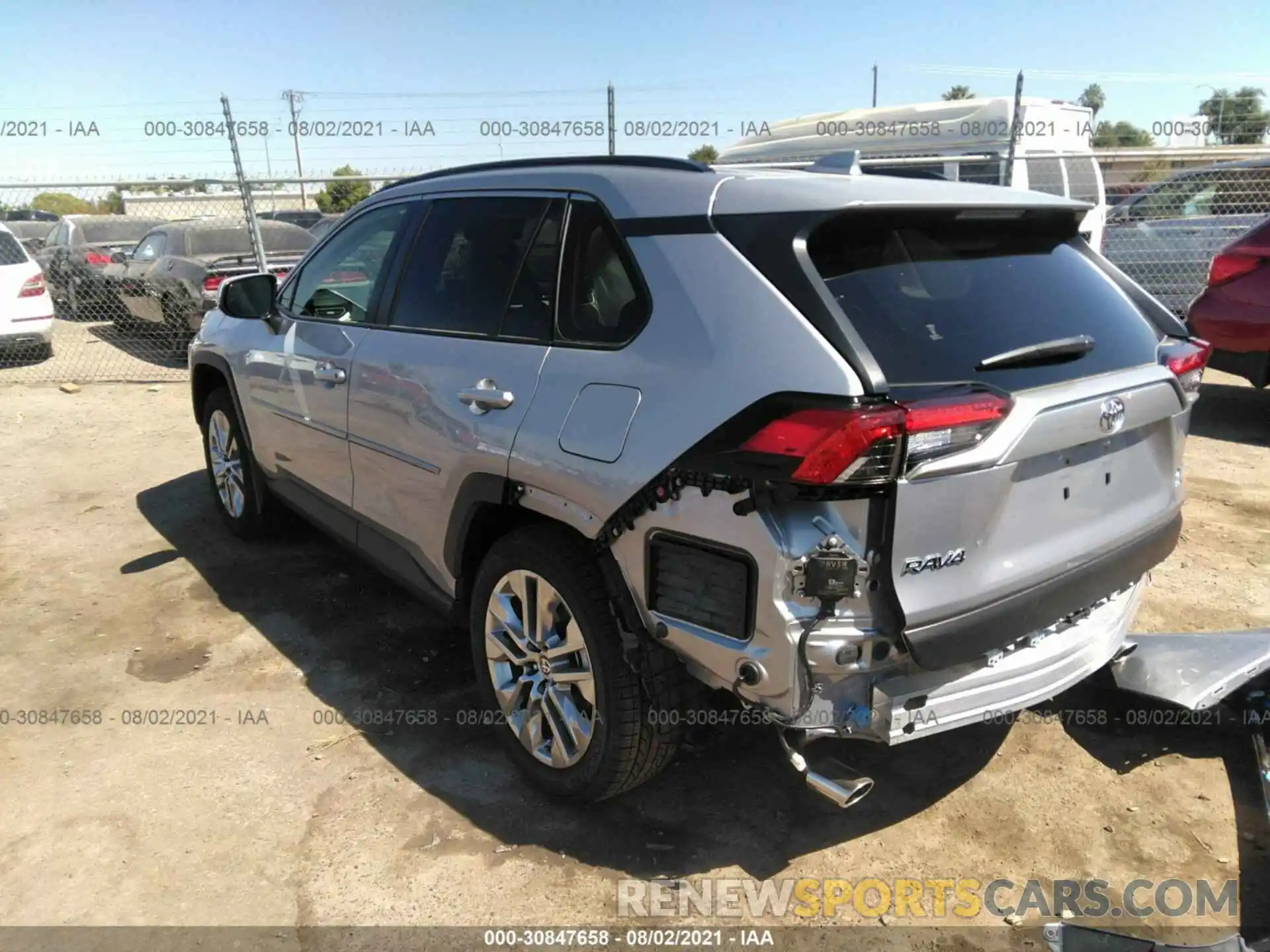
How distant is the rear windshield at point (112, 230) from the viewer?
1518 centimetres

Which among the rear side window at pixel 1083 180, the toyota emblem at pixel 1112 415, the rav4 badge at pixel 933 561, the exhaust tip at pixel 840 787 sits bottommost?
the exhaust tip at pixel 840 787

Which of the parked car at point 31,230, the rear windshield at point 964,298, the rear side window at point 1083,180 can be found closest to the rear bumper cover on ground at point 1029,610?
the rear windshield at point 964,298

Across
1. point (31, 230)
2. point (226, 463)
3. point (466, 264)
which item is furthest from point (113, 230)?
point (466, 264)

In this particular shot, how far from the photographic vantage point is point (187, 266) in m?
10.4

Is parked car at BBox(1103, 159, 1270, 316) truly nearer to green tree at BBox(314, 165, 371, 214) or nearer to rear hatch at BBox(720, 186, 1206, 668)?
rear hatch at BBox(720, 186, 1206, 668)

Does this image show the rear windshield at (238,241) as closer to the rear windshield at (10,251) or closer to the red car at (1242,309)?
the rear windshield at (10,251)

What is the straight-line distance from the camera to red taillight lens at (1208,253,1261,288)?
652cm

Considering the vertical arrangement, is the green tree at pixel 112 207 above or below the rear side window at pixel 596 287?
above

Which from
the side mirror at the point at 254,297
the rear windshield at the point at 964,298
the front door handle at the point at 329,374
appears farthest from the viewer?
the side mirror at the point at 254,297

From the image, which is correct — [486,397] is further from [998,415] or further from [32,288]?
[32,288]

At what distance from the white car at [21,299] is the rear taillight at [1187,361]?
11.6m

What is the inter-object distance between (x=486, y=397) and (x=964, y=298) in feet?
4.65

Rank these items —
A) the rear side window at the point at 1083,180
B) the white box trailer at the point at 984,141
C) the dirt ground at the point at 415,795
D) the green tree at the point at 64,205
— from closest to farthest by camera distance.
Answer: the dirt ground at the point at 415,795, the white box trailer at the point at 984,141, the rear side window at the point at 1083,180, the green tree at the point at 64,205

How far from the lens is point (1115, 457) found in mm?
2547
